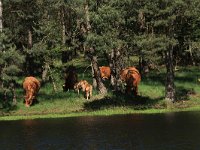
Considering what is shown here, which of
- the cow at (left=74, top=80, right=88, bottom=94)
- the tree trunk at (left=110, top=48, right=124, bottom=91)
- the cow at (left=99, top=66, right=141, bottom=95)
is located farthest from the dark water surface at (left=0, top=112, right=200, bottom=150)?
the tree trunk at (left=110, top=48, right=124, bottom=91)

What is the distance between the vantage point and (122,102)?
4938 centimetres

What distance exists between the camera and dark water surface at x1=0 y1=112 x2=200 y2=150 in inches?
1078

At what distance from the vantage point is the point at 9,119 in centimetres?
4441

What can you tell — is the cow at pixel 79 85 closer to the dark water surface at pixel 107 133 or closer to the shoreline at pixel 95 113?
the shoreline at pixel 95 113

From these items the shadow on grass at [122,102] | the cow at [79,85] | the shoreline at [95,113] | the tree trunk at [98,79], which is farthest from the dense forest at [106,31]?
the shoreline at [95,113]

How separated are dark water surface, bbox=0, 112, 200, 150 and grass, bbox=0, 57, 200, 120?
3636 millimetres

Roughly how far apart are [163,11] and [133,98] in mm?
10521

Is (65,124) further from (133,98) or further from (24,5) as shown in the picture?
(24,5)

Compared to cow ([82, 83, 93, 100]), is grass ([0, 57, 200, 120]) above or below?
below

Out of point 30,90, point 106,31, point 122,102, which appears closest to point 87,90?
point 122,102

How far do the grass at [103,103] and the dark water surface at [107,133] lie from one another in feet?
11.9

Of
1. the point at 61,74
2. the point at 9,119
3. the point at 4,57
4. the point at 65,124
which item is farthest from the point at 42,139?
the point at 61,74

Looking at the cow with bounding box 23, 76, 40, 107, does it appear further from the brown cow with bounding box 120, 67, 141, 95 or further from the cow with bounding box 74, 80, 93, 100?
the brown cow with bounding box 120, 67, 141, 95

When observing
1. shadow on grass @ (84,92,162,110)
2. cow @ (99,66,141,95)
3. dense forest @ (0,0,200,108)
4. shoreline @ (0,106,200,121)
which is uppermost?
dense forest @ (0,0,200,108)
